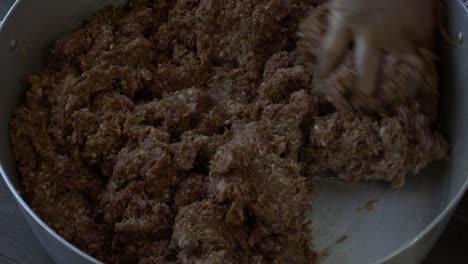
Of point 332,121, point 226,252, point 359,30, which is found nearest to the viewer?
point 226,252

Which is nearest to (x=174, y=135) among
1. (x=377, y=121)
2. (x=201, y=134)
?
(x=201, y=134)

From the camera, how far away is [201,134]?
1.56 meters

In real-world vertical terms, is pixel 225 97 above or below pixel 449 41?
above

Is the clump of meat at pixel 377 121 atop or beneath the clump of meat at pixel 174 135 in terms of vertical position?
beneath

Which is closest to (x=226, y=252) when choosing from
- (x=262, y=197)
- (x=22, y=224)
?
(x=262, y=197)

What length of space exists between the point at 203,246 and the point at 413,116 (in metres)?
0.62

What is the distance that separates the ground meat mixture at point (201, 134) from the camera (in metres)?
1.39

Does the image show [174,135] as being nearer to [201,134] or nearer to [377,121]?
[201,134]

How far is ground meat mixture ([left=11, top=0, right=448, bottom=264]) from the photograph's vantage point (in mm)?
1392

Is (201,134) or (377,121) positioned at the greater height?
(201,134)

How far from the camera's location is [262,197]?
1.40 metres

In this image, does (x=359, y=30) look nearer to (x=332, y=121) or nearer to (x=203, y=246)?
(x=332, y=121)

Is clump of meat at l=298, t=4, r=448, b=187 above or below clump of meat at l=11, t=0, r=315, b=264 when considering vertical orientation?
below

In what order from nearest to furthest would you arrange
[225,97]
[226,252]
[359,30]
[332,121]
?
1. [226,252]
2. [359,30]
3. [332,121]
4. [225,97]
